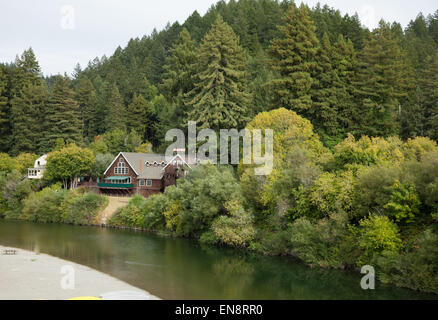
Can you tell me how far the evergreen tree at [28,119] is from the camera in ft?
220

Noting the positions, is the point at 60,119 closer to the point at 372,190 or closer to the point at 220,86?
the point at 220,86

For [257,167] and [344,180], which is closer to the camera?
[344,180]

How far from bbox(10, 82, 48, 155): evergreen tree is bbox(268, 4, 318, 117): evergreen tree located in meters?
40.5

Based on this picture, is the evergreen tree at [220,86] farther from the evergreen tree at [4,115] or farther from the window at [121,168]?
the evergreen tree at [4,115]

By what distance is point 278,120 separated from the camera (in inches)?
1502

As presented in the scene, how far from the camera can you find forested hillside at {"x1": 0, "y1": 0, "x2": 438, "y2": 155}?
44.0m

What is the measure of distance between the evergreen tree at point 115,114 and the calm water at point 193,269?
1423 inches

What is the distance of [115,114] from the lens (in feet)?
242

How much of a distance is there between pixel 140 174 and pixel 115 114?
82.3 feet

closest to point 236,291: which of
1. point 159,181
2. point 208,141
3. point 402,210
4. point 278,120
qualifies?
point 402,210

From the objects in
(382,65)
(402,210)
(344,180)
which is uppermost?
(382,65)

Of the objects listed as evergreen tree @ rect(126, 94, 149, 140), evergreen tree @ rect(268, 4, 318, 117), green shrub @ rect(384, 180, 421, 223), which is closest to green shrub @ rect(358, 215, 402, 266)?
green shrub @ rect(384, 180, 421, 223)

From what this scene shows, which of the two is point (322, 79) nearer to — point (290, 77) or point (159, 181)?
point (290, 77)

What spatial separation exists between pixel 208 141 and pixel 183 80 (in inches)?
556
